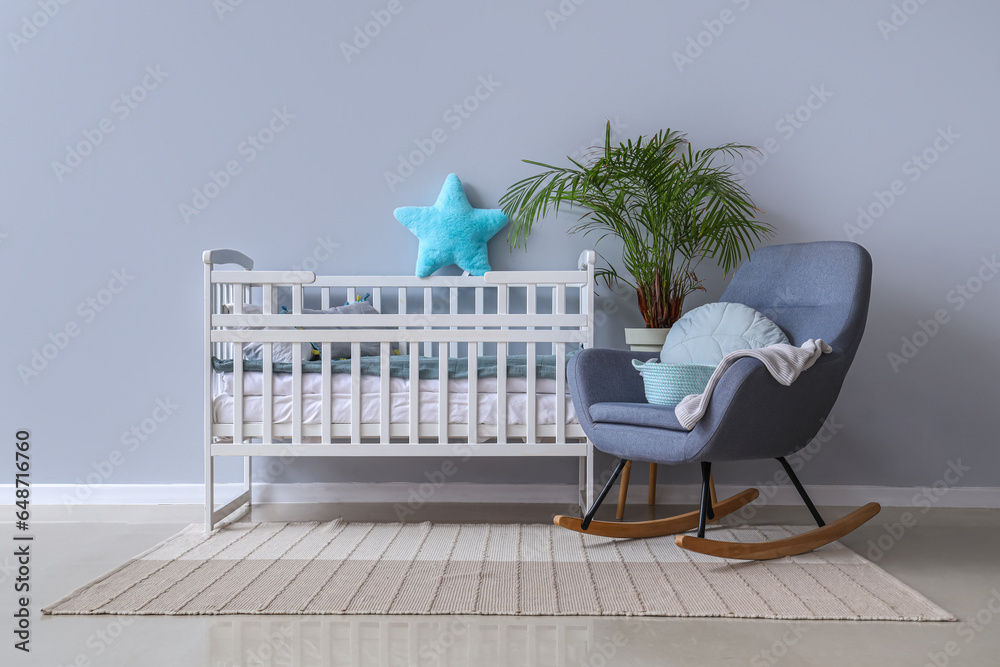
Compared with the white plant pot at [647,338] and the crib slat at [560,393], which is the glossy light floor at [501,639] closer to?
the crib slat at [560,393]

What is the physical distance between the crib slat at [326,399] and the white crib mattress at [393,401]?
0.02m

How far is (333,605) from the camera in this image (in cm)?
156

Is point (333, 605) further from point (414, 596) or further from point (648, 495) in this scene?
point (648, 495)

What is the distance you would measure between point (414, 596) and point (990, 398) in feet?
7.34

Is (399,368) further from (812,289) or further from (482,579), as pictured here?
(812,289)

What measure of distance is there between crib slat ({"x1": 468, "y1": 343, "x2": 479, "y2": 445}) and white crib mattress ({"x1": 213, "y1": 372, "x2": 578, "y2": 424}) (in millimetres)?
21

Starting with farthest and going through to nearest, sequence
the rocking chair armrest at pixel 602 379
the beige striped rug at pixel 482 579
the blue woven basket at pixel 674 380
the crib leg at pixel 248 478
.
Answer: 1. the crib leg at pixel 248 478
2. the rocking chair armrest at pixel 602 379
3. the blue woven basket at pixel 674 380
4. the beige striped rug at pixel 482 579

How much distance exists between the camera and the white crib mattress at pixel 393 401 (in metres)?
2.25

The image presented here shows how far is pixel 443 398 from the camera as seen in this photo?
2.23m

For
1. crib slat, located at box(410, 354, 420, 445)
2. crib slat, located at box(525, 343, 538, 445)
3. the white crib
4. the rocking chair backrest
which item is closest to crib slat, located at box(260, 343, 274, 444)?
the white crib

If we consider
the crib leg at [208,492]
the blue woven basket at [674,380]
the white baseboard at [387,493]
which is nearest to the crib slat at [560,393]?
the blue woven basket at [674,380]

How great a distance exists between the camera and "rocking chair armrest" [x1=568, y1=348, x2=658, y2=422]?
2.09 metres

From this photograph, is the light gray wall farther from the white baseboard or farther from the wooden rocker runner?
the wooden rocker runner

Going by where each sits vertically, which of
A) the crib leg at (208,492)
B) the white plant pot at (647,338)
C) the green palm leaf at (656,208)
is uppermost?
the green palm leaf at (656,208)
